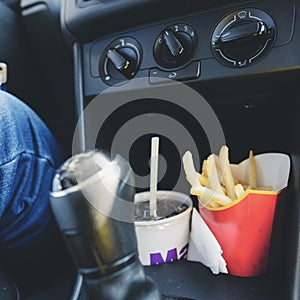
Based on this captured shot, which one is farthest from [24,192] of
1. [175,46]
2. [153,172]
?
[175,46]

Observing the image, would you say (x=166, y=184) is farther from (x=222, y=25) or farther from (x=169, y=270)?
(x=222, y=25)

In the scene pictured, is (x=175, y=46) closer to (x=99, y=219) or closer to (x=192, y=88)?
(x=192, y=88)

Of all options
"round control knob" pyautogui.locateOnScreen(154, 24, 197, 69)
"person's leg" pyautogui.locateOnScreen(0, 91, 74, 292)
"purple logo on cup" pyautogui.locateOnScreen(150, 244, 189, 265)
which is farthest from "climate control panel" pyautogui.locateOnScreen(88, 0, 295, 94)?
"purple logo on cup" pyautogui.locateOnScreen(150, 244, 189, 265)

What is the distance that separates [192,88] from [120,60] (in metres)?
0.12

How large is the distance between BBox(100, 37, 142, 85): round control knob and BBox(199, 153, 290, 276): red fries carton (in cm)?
23

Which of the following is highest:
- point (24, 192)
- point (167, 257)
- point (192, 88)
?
point (192, 88)

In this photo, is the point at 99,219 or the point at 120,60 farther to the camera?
the point at 120,60

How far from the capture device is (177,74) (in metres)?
0.47

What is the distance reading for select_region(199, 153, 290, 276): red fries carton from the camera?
17.2 inches

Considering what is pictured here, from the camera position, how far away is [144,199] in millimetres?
592

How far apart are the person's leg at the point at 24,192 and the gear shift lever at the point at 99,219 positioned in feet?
0.58

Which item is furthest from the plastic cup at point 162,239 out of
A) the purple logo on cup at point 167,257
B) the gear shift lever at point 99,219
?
the gear shift lever at point 99,219

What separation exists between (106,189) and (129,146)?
0.35 metres

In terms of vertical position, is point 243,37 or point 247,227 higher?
point 243,37
